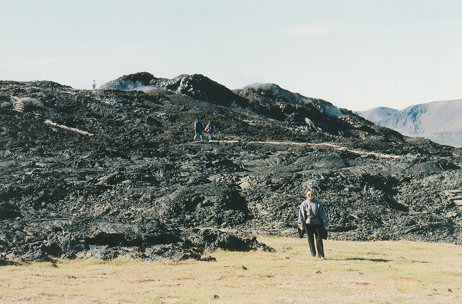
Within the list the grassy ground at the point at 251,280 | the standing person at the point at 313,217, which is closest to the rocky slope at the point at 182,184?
the grassy ground at the point at 251,280

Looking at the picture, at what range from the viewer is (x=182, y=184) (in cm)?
2814

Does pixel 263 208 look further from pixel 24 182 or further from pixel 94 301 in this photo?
pixel 94 301

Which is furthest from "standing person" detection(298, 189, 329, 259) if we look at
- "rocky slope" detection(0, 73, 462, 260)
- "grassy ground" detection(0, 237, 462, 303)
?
"rocky slope" detection(0, 73, 462, 260)

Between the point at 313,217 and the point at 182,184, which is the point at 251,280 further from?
the point at 182,184

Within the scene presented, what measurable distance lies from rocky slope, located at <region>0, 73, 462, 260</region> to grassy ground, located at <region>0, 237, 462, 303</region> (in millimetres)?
1569

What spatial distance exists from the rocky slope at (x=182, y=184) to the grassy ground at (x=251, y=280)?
5.15ft

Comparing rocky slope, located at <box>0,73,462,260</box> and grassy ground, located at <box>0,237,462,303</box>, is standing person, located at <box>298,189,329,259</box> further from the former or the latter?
rocky slope, located at <box>0,73,462,260</box>

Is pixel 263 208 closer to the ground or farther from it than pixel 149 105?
closer to the ground

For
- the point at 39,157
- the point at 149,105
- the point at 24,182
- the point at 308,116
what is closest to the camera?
the point at 24,182

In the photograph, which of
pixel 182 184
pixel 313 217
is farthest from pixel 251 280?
pixel 182 184

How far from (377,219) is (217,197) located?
281 inches

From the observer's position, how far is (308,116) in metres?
65.1

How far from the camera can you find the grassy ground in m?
10.3

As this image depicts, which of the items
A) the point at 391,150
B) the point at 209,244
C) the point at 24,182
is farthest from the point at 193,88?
the point at 209,244
